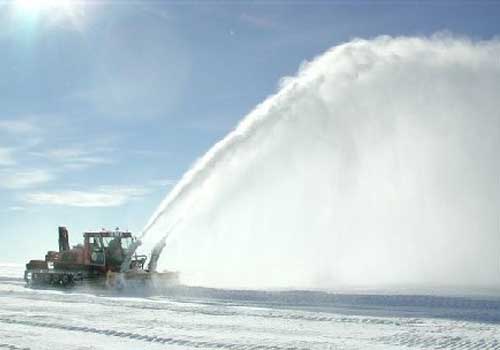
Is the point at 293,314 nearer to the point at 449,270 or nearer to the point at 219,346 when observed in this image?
the point at 219,346

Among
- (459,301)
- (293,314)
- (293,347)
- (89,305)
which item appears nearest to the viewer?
(293,347)

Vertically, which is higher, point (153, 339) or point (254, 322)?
point (254, 322)

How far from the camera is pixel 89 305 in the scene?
19250mm

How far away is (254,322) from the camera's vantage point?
47.5 feet

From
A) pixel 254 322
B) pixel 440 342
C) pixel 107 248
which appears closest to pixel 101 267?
pixel 107 248

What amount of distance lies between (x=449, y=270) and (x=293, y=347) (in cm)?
2122

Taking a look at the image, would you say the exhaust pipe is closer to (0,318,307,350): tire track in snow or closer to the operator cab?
the operator cab

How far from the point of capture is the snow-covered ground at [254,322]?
1174cm

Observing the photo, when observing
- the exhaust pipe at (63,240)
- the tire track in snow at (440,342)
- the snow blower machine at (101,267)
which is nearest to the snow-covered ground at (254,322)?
the tire track in snow at (440,342)

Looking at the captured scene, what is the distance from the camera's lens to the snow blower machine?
2486 centimetres

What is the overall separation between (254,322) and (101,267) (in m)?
14.7

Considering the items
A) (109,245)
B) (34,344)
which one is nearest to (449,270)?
(109,245)

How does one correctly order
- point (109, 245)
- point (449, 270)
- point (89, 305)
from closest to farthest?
point (89, 305) < point (109, 245) < point (449, 270)

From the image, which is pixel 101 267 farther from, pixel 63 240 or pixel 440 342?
pixel 440 342
